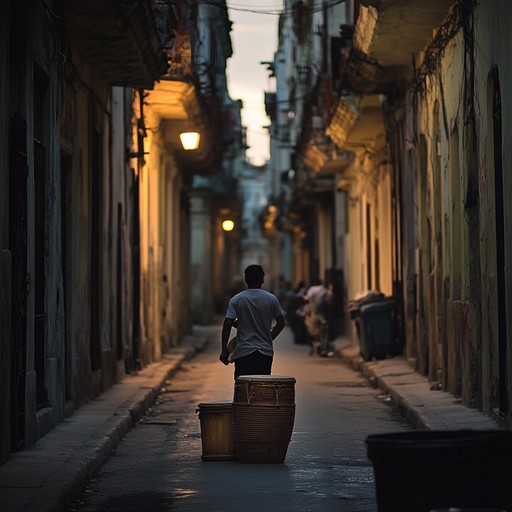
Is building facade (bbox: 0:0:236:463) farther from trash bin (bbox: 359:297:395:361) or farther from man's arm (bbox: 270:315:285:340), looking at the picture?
trash bin (bbox: 359:297:395:361)

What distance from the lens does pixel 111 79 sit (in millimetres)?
18766

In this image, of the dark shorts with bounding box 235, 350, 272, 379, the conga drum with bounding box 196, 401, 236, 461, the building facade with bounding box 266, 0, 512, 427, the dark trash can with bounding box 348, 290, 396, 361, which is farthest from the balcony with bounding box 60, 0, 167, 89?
the dark trash can with bounding box 348, 290, 396, 361

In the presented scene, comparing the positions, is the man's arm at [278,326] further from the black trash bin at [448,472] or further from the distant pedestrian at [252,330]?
the black trash bin at [448,472]

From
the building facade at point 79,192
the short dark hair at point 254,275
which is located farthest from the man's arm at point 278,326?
the building facade at point 79,192

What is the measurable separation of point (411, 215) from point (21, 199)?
1095cm

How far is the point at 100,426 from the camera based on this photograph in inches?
542

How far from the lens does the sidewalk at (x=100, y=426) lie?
30.9 ft

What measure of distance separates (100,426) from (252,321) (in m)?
2.15

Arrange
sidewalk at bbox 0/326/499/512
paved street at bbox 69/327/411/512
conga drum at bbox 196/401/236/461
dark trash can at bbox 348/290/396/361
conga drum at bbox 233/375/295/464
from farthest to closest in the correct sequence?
dark trash can at bbox 348/290/396/361
conga drum at bbox 196/401/236/461
conga drum at bbox 233/375/295/464
paved street at bbox 69/327/411/512
sidewalk at bbox 0/326/499/512

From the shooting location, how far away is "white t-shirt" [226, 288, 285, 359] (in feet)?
41.2

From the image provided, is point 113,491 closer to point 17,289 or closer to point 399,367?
point 17,289

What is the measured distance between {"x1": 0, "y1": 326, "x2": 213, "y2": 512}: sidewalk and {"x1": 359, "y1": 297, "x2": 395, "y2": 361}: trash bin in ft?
19.3

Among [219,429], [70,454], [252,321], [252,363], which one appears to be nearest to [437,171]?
[252,321]

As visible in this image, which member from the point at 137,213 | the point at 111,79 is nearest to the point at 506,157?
the point at 111,79
